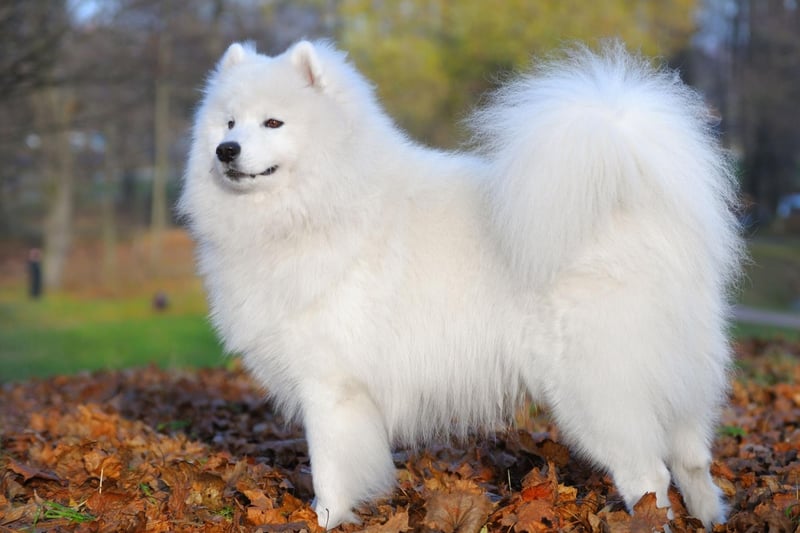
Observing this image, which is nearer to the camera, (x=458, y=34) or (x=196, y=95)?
(x=196, y=95)

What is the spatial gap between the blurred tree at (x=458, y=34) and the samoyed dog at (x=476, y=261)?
17390mm

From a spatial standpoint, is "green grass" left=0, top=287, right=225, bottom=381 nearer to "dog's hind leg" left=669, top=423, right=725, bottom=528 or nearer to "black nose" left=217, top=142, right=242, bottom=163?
"black nose" left=217, top=142, right=242, bottom=163

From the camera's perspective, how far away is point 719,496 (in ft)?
11.3

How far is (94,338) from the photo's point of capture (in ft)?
44.8

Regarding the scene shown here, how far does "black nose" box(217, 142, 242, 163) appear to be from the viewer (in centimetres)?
358

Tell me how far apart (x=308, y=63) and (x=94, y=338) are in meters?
11.1

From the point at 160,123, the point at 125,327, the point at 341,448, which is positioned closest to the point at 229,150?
the point at 341,448

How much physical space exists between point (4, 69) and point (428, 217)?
277 inches

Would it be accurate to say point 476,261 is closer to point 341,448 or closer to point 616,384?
point 616,384

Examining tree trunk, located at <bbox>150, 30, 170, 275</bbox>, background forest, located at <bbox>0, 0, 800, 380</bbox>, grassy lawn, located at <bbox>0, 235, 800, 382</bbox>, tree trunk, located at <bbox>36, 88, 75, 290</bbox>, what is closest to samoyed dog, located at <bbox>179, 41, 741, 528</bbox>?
grassy lawn, located at <bbox>0, 235, 800, 382</bbox>

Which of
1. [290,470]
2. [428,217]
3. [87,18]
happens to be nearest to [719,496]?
[428,217]

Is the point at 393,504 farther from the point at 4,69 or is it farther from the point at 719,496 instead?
the point at 4,69

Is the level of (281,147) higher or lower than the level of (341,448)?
higher

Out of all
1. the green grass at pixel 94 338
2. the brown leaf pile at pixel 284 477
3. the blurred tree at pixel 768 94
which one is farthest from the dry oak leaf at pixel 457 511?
the blurred tree at pixel 768 94
